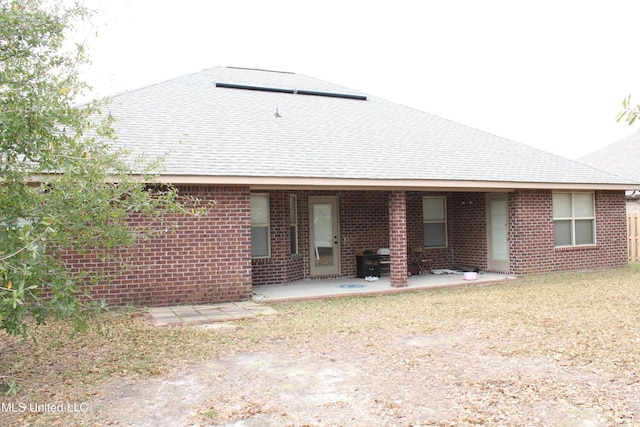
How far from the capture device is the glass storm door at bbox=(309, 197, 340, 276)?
13180 mm

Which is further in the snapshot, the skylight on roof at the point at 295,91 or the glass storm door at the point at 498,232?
the skylight on roof at the point at 295,91

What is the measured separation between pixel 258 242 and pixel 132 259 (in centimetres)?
320

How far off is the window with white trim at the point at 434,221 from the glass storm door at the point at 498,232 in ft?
4.49

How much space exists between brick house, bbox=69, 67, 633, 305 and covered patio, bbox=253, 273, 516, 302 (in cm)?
38

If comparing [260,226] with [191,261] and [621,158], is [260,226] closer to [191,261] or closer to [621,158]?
[191,261]

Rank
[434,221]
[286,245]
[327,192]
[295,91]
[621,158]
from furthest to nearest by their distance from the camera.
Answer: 1. [621,158]
2. [295,91]
3. [434,221]
4. [327,192]
5. [286,245]

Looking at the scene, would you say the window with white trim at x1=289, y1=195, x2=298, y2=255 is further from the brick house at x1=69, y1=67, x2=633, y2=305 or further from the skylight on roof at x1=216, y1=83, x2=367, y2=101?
the skylight on roof at x1=216, y1=83, x2=367, y2=101

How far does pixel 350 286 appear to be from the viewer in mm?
11797

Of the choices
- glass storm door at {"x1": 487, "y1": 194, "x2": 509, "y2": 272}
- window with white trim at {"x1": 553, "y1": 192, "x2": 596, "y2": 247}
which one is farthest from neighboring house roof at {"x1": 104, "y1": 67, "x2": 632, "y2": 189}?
glass storm door at {"x1": 487, "y1": 194, "x2": 509, "y2": 272}

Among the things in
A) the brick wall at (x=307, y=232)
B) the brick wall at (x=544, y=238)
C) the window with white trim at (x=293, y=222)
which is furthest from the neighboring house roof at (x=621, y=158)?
the window with white trim at (x=293, y=222)

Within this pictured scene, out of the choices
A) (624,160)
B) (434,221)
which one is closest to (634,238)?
(434,221)

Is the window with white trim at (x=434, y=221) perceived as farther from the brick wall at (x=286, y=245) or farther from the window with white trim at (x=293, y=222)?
the window with white trim at (x=293, y=222)

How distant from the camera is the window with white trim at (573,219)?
1382 centimetres

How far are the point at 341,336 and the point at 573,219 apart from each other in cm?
934
